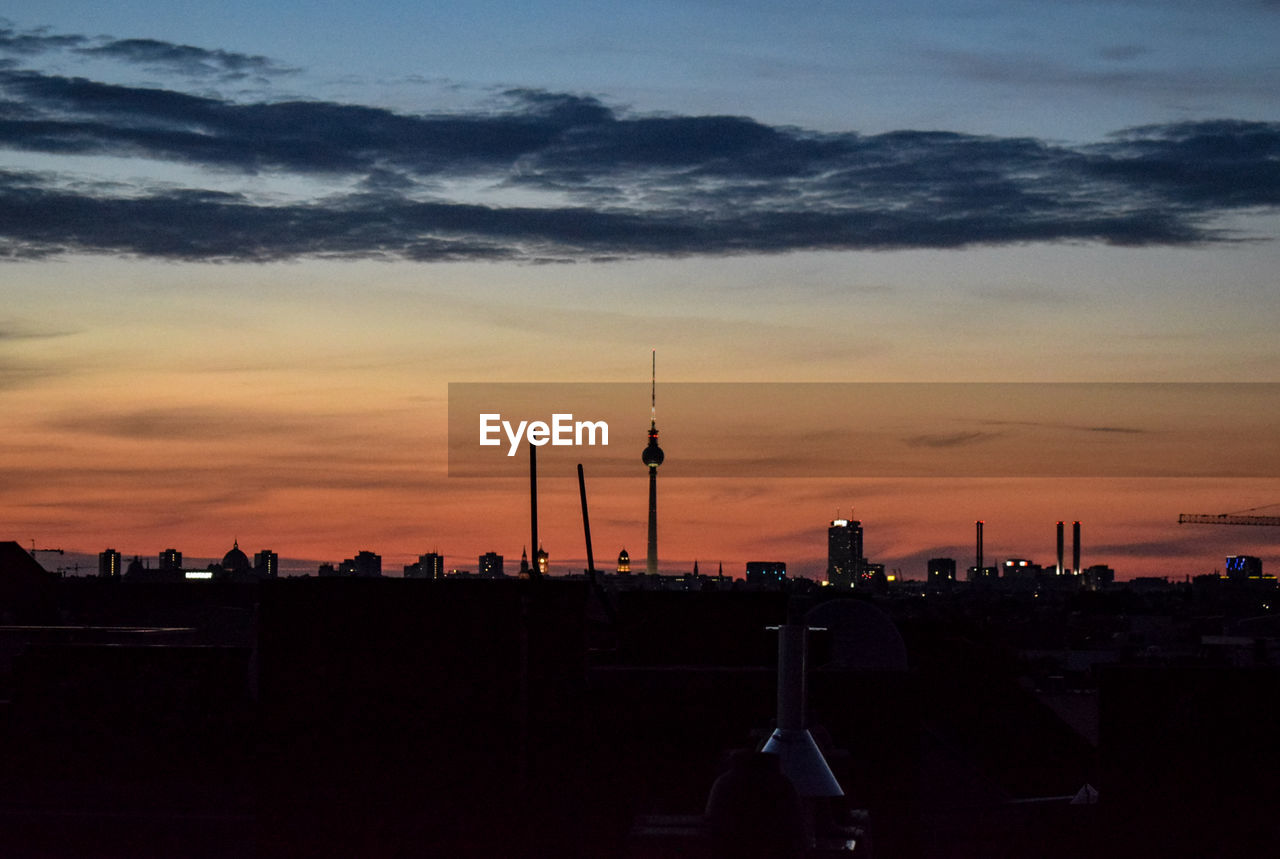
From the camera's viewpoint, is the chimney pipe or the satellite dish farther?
the satellite dish

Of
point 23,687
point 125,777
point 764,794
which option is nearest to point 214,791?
point 125,777

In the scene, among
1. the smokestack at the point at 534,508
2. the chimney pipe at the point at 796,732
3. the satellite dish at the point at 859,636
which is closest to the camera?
the chimney pipe at the point at 796,732

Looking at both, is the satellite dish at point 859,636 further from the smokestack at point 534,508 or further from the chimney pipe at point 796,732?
the chimney pipe at point 796,732

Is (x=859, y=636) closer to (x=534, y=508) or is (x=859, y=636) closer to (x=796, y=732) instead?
(x=534, y=508)

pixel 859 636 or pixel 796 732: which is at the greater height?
pixel 796 732

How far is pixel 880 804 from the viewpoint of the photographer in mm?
41344

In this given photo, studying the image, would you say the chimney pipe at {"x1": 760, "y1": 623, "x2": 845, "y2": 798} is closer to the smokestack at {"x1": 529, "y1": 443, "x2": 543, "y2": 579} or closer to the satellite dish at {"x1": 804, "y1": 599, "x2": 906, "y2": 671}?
the smokestack at {"x1": 529, "y1": 443, "x2": 543, "y2": 579}

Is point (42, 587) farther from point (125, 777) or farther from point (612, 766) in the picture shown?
point (612, 766)

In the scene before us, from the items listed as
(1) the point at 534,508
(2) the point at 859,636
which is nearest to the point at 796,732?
(1) the point at 534,508

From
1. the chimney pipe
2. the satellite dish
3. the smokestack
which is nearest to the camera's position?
the chimney pipe

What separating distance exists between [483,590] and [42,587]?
97.2 m

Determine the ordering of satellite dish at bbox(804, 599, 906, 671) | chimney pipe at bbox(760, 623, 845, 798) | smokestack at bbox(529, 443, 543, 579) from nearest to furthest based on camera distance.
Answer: chimney pipe at bbox(760, 623, 845, 798)
smokestack at bbox(529, 443, 543, 579)
satellite dish at bbox(804, 599, 906, 671)

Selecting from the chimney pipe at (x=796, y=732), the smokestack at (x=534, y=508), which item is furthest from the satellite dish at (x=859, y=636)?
the chimney pipe at (x=796, y=732)

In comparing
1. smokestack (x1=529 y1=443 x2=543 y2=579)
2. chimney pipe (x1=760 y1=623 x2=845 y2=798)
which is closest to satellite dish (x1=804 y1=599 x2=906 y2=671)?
smokestack (x1=529 y1=443 x2=543 y2=579)
